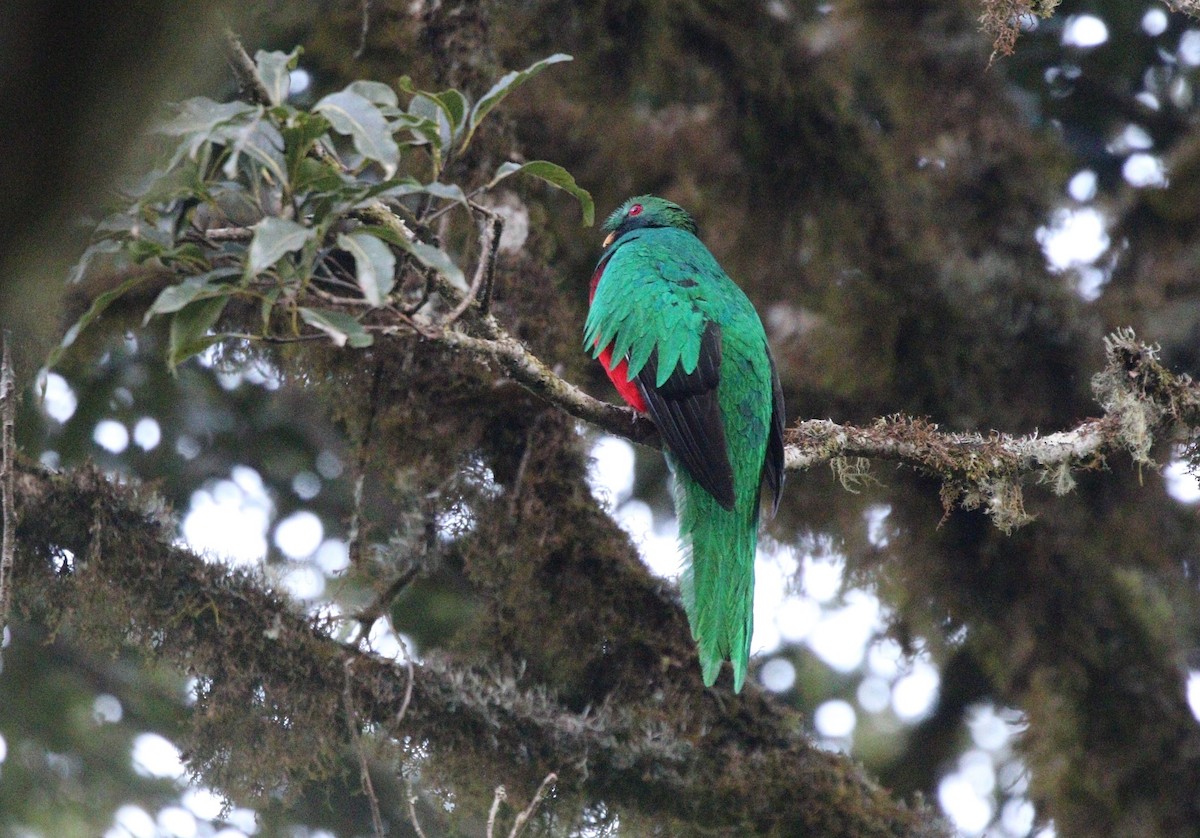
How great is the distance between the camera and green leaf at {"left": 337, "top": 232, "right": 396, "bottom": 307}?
2051 millimetres

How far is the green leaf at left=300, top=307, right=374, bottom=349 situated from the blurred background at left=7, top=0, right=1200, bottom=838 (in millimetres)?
2064

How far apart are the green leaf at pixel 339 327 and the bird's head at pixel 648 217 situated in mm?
2579

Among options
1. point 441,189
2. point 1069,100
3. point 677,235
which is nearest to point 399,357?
point 677,235

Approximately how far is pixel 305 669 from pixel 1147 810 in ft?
12.7

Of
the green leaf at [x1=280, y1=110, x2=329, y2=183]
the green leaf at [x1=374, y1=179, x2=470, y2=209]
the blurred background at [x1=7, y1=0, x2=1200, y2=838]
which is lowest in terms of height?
the blurred background at [x1=7, y1=0, x2=1200, y2=838]

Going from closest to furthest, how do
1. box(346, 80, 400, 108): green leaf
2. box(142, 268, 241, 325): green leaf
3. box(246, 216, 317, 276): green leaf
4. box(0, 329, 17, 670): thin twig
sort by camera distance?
box(246, 216, 317, 276): green leaf
box(142, 268, 241, 325): green leaf
box(346, 80, 400, 108): green leaf
box(0, 329, 17, 670): thin twig

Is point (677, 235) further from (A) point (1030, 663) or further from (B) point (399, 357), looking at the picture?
(A) point (1030, 663)

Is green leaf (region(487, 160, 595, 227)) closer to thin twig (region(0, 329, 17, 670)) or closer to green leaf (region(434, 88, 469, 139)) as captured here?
green leaf (region(434, 88, 469, 139))

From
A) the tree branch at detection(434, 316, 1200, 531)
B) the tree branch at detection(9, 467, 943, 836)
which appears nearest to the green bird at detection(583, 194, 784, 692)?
the tree branch at detection(434, 316, 1200, 531)

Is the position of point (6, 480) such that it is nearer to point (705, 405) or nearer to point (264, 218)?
point (264, 218)

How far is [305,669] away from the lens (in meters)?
3.66

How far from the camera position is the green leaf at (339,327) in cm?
214

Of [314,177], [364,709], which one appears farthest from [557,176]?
[364,709]

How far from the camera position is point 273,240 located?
203 cm
